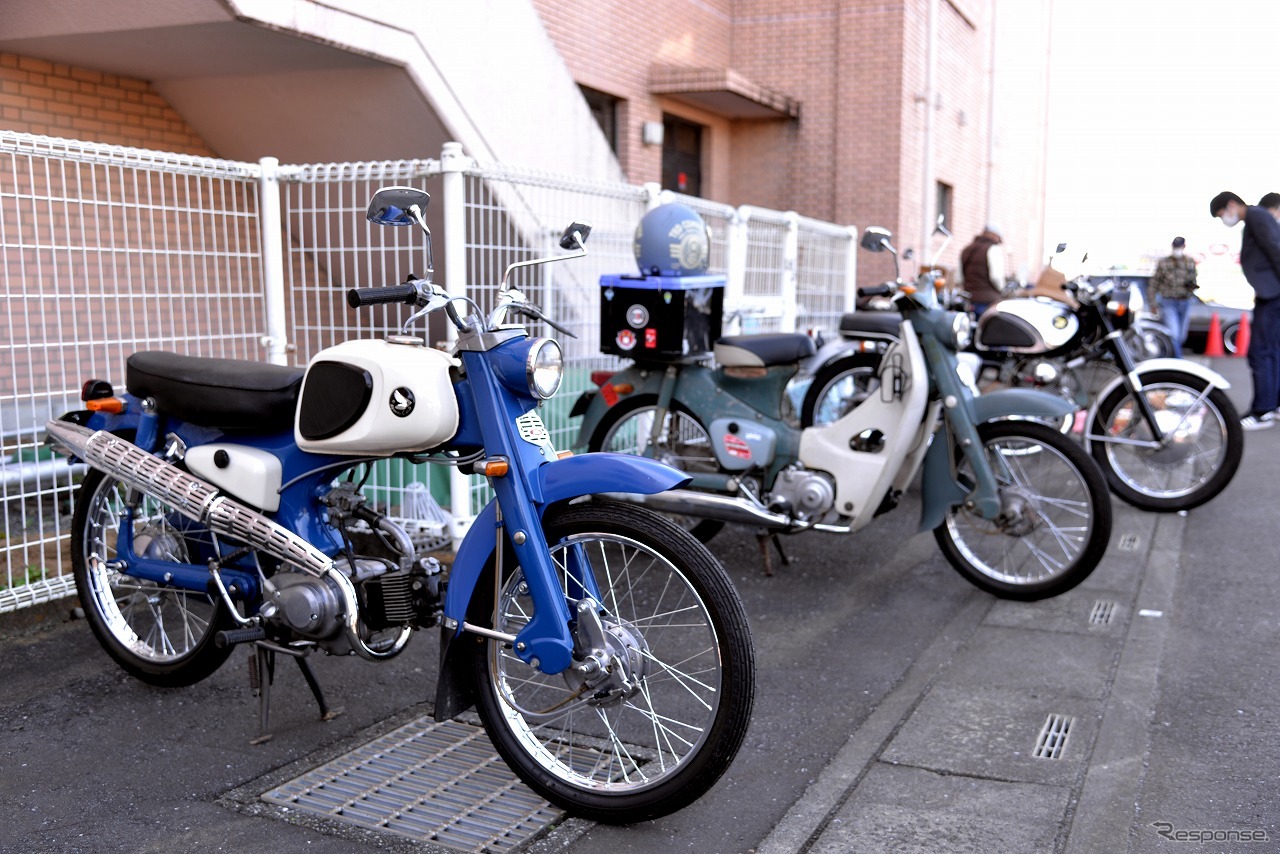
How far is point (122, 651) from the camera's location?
3.86 meters

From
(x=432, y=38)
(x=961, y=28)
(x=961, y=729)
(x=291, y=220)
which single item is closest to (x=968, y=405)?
(x=961, y=729)

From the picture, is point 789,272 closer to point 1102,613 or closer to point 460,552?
point 1102,613

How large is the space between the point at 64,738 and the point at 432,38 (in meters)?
5.50

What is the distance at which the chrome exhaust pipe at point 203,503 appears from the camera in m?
3.21

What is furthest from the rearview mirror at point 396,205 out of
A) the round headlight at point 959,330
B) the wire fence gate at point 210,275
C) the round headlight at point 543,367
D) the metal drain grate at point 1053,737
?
the round headlight at point 959,330

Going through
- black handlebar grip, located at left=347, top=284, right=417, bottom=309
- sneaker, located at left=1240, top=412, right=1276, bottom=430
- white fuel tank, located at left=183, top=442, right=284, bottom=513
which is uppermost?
black handlebar grip, located at left=347, top=284, right=417, bottom=309

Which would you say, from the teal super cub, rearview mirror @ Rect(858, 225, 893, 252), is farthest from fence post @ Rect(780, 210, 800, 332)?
rearview mirror @ Rect(858, 225, 893, 252)

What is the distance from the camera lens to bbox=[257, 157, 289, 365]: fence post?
523 cm

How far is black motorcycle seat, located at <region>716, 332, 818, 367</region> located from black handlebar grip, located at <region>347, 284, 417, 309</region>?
103 inches

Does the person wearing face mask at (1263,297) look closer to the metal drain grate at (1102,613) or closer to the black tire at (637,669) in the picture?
the metal drain grate at (1102,613)

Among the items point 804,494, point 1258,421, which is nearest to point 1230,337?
point 1258,421

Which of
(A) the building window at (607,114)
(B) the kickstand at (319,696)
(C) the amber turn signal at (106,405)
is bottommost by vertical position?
(B) the kickstand at (319,696)

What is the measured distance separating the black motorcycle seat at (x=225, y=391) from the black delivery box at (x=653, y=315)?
7.01ft

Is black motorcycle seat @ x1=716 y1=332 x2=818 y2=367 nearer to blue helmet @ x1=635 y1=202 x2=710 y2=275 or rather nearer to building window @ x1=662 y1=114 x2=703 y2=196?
blue helmet @ x1=635 y1=202 x2=710 y2=275
